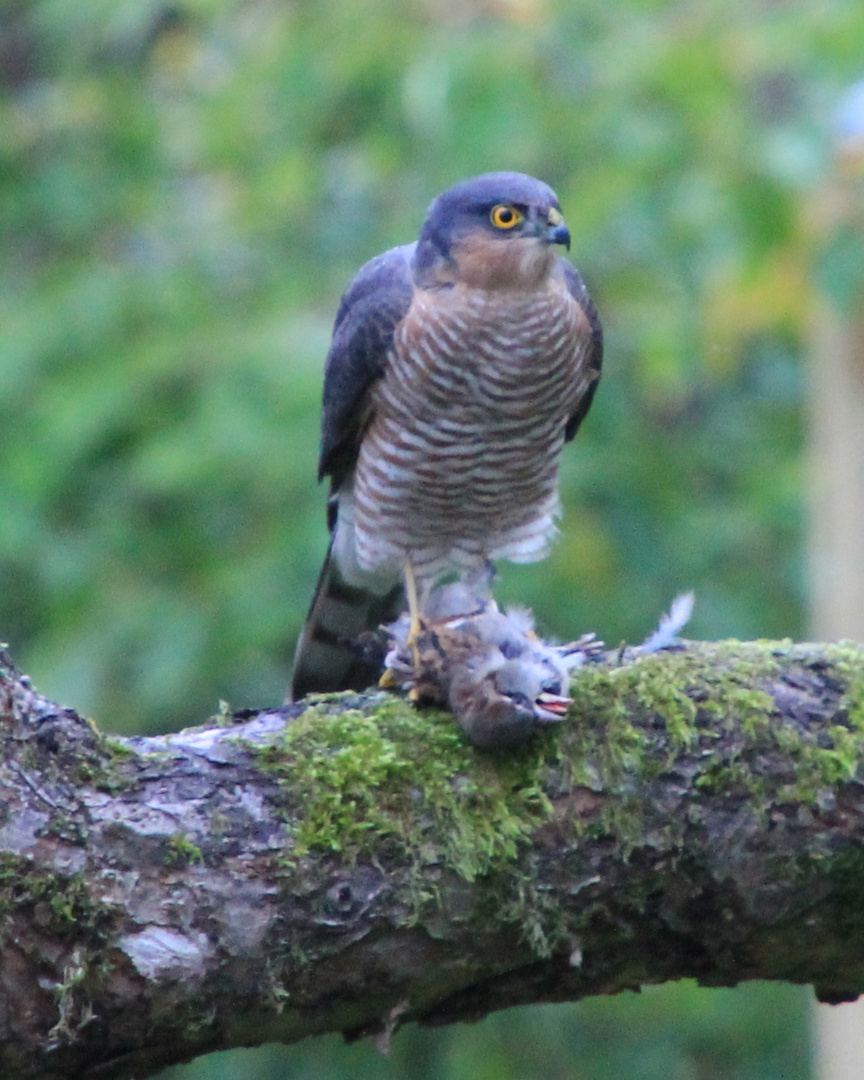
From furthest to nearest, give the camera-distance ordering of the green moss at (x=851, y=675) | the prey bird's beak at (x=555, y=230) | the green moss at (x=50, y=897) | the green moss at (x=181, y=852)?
1. the prey bird's beak at (x=555, y=230)
2. the green moss at (x=851, y=675)
3. the green moss at (x=181, y=852)
4. the green moss at (x=50, y=897)

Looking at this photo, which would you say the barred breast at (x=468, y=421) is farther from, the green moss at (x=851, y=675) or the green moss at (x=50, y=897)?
the green moss at (x=50, y=897)

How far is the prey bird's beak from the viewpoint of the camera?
3.81 metres

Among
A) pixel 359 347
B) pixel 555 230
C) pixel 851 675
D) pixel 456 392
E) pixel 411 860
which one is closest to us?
pixel 411 860

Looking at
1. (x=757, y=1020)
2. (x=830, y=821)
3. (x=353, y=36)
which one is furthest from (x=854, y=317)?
(x=757, y=1020)

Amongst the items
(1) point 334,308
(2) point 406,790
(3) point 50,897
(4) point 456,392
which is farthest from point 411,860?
(1) point 334,308

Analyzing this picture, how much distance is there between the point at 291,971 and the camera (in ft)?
7.90

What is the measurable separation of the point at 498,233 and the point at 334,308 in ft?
6.39

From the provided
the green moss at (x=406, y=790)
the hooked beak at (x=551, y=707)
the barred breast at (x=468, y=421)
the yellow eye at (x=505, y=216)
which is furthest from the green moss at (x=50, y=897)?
the yellow eye at (x=505, y=216)

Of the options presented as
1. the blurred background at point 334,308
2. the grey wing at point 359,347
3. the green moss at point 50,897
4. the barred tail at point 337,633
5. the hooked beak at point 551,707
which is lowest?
the green moss at point 50,897

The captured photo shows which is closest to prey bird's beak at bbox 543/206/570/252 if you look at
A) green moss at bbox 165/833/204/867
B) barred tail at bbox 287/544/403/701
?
barred tail at bbox 287/544/403/701

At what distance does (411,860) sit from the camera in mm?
2518

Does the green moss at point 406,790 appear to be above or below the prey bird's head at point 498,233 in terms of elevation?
below

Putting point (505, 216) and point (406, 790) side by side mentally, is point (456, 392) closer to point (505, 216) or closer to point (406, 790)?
point (505, 216)

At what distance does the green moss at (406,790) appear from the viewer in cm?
252
